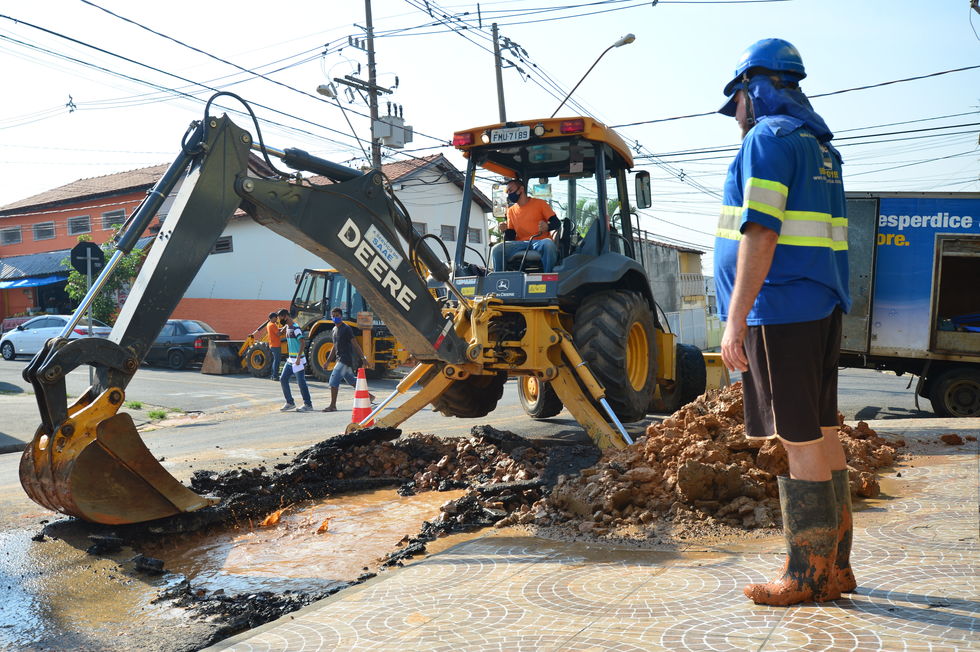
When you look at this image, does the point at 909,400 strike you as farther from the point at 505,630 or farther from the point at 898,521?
the point at 505,630

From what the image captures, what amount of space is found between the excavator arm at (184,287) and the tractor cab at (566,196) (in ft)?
4.03

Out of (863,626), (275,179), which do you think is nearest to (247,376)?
(275,179)

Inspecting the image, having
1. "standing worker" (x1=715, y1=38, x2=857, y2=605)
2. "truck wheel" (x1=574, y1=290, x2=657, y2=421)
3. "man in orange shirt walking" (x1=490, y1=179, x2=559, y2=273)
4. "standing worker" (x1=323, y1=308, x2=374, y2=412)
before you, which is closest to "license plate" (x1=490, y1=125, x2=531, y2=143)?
"man in orange shirt walking" (x1=490, y1=179, x2=559, y2=273)

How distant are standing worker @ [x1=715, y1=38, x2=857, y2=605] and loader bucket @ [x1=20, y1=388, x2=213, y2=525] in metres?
3.80

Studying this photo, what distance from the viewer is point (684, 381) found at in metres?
10.2

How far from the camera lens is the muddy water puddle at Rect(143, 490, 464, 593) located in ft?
15.3

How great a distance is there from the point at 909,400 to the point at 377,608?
44.9ft

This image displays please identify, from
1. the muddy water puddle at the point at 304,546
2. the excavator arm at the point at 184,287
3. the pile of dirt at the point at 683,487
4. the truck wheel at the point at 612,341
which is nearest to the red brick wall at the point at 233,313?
the truck wheel at the point at 612,341

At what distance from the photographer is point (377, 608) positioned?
3.51m

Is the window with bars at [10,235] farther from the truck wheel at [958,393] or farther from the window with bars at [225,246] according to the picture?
the truck wheel at [958,393]

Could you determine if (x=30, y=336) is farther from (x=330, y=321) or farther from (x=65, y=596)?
(x=65, y=596)

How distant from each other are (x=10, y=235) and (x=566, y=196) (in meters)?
38.2

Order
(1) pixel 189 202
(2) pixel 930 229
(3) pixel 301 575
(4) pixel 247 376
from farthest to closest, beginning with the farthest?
(4) pixel 247 376
(2) pixel 930 229
(1) pixel 189 202
(3) pixel 301 575

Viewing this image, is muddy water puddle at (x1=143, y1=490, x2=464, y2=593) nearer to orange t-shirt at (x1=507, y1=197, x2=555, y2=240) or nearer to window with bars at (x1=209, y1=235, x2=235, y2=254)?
orange t-shirt at (x1=507, y1=197, x2=555, y2=240)
